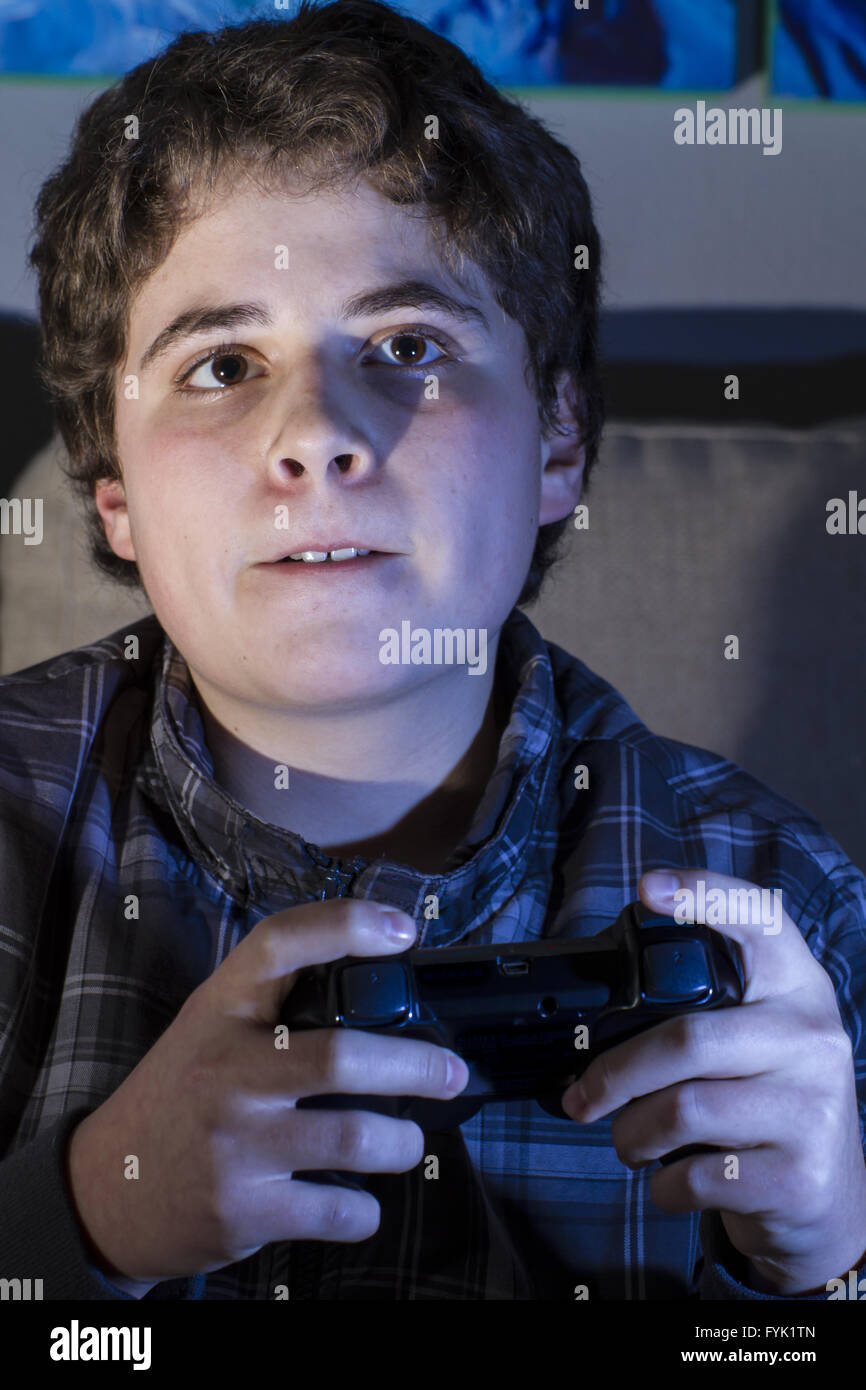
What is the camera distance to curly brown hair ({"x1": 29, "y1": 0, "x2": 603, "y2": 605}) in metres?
0.68

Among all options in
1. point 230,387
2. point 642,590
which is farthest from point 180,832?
point 642,590

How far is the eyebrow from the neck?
0.19 metres

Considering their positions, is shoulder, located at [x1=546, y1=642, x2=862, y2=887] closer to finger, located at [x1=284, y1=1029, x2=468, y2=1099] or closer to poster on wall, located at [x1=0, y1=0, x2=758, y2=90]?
finger, located at [x1=284, y1=1029, x2=468, y2=1099]

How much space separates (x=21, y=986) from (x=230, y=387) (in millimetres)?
334

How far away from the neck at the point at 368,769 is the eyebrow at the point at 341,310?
0.19 meters

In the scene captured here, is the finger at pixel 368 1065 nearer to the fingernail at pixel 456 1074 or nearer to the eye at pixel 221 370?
the fingernail at pixel 456 1074

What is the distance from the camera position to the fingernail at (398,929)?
0.48 m

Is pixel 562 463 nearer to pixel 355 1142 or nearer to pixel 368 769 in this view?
pixel 368 769

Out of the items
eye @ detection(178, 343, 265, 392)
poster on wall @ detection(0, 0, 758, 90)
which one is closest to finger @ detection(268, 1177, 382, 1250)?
eye @ detection(178, 343, 265, 392)

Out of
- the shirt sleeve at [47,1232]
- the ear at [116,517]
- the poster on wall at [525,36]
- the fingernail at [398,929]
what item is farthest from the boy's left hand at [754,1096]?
the poster on wall at [525,36]

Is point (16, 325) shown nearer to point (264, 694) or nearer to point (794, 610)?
point (264, 694)

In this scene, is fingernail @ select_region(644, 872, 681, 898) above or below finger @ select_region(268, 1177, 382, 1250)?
above

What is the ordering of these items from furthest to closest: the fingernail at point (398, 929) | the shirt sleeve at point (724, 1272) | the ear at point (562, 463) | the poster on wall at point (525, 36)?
the poster on wall at point (525, 36), the ear at point (562, 463), the shirt sleeve at point (724, 1272), the fingernail at point (398, 929)

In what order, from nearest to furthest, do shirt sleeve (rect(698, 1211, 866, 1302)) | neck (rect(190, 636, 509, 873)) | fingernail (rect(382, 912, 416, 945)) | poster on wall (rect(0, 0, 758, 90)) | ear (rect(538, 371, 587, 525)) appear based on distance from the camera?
fingernail (rect(382, 912, 416, 945)), shirt sleeve (rect(698, 1211, 866, 1302)), neck (rect(190, 636, 509, 873)), ear (rect(538, 371, 587, 525)), poster on wall (rect(0, 0, 758, 90))
